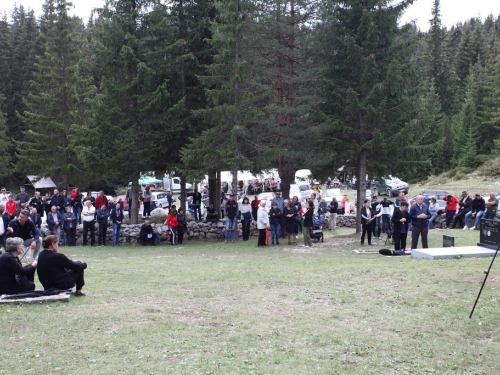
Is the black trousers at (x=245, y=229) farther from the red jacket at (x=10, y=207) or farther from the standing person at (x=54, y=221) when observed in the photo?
the red jacket at (x=10, y=207)

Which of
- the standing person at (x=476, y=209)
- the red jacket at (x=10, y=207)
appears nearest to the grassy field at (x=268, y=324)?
the red jacket at (x=10, y=207)

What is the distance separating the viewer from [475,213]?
2223 cm

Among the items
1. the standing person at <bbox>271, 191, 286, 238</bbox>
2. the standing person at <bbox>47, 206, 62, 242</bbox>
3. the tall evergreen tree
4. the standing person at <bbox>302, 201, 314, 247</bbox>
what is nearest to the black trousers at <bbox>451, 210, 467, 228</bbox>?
the tall evergreen tree

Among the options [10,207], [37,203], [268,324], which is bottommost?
[268,324]

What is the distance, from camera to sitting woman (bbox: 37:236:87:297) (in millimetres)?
8719

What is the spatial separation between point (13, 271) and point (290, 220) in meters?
12.2

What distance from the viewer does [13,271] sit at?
870 centimetres

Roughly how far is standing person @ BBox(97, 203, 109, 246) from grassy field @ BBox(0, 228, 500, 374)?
324 inches

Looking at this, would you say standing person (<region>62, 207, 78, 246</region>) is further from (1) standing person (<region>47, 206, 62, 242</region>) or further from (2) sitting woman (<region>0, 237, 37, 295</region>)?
(2) sitting woman (<region>0, 237, 37, 295</region>)

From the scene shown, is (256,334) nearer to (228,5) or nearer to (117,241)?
(117,241)

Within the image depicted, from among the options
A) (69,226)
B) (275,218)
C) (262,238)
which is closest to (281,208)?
(275,218)

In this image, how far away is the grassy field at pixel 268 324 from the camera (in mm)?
6113

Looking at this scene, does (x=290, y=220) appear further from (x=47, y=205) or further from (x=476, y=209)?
(x=47, y=205)

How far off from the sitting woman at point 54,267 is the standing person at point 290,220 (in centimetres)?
1124
